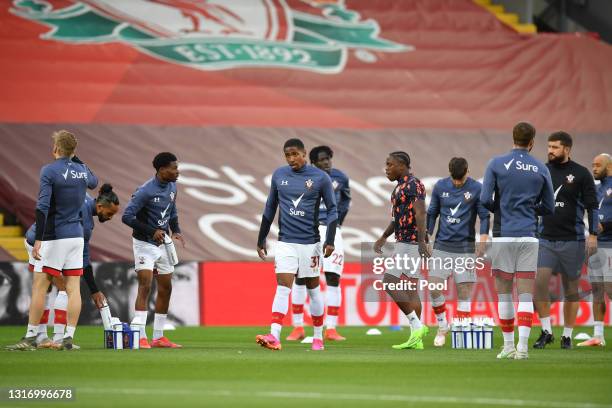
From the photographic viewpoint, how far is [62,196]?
13969 millimetres

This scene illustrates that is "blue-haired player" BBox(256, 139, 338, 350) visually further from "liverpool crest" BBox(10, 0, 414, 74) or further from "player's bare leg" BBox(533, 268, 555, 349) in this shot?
"liverpool crest" BBox(10, 0, 414, 74)

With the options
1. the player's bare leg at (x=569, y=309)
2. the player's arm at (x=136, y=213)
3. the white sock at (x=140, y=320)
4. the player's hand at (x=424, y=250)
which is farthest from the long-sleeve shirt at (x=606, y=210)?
the white sock at (x=140, y=320)

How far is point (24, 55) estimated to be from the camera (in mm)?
27172

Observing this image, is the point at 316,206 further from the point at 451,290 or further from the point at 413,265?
the point at 451,290

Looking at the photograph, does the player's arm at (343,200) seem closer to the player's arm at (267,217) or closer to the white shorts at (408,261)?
the white shorts at (408,261)

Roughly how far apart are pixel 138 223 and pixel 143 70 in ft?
44.0

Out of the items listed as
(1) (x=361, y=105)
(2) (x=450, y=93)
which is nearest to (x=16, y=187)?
(1) (x=361, y=105)

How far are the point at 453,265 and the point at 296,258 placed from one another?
2710 millimetres

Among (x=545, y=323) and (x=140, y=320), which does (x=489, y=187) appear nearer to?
(x=545, y=323)

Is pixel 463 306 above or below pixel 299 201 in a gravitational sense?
below

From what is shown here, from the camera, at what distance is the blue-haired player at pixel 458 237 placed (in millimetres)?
16156

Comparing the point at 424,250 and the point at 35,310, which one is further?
the point at 424,250

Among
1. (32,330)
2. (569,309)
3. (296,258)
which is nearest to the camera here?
(32,330)

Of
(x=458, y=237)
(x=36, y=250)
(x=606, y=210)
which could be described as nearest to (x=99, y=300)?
(x=36, y=250)
